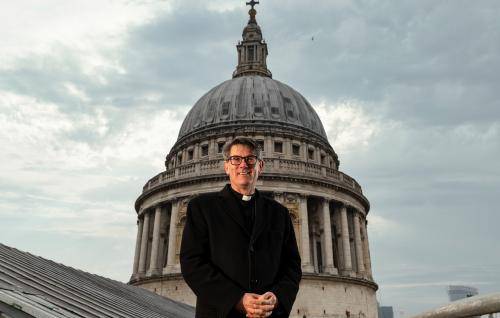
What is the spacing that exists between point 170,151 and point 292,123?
47.5 feet

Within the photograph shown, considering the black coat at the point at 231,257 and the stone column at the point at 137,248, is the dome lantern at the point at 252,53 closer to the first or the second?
the stone column at the point at 137,248

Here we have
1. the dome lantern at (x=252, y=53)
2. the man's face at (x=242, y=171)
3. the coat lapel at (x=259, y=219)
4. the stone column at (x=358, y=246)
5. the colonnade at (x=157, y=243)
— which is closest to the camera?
the coat lapel at (x=259, y=219)

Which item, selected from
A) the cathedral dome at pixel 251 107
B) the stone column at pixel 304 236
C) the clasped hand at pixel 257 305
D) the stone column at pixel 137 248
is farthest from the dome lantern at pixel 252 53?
the clasped hand at pixel 257 305

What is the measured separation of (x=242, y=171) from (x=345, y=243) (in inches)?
1510

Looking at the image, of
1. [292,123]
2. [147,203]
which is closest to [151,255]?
[147,203]

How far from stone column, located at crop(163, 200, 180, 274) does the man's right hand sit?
35.7 metres

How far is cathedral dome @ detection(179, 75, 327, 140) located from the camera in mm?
50219

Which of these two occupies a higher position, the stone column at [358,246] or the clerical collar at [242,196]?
the stone column at [358,246]

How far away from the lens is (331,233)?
41.3 meters

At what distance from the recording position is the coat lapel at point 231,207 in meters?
4.63

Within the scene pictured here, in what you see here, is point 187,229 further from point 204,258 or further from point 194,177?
point 194,177

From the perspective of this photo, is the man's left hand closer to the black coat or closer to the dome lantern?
the black coat

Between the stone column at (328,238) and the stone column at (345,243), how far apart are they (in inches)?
57.6

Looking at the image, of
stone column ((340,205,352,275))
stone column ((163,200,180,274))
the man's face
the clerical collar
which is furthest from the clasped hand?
stone column ((340,205,352,275))
